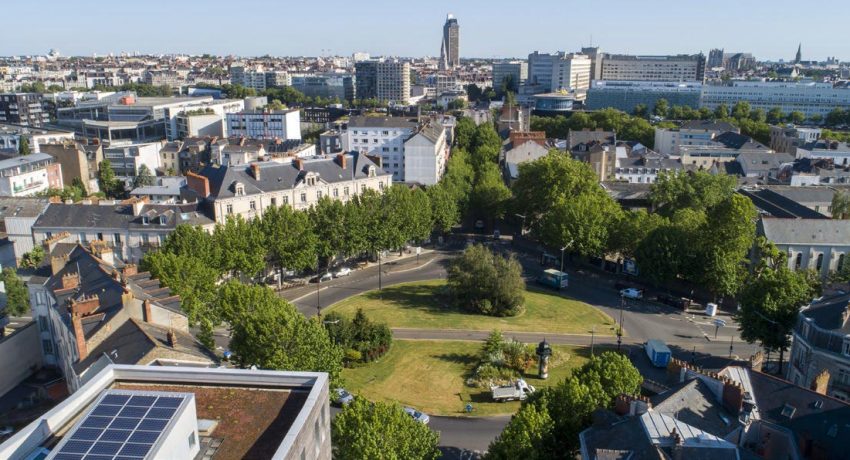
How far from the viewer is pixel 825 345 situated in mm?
41500

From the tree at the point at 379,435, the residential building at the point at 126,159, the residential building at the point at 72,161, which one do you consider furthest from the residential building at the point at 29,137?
the tree at the point at 379,435

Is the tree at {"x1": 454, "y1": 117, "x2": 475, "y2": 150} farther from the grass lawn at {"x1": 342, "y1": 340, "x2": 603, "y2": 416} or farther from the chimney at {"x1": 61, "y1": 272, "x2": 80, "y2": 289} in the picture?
the chimney at {"x1": 61, "y1": 272, "x2": 80, "y2": 289}

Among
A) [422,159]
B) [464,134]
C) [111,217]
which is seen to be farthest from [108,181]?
[464,134]

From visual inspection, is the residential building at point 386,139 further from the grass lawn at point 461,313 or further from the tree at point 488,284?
the tree at point 488,284

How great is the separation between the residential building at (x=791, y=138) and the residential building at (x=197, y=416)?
139678mm

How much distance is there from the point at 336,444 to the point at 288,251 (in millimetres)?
38576

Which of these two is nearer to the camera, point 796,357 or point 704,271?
point 796,357

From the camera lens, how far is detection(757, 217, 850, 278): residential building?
66.8 meters

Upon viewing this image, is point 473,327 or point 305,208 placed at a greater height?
point 305,208

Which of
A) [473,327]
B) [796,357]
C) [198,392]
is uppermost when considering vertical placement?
[198,392]

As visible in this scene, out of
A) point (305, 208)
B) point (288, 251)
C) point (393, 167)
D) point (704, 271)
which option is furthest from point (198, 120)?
point (704, 271)

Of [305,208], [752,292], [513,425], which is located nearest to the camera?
[513,425]

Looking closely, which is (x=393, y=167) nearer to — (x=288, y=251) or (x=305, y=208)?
(x=305, y=208)

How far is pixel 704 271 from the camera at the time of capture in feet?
213
